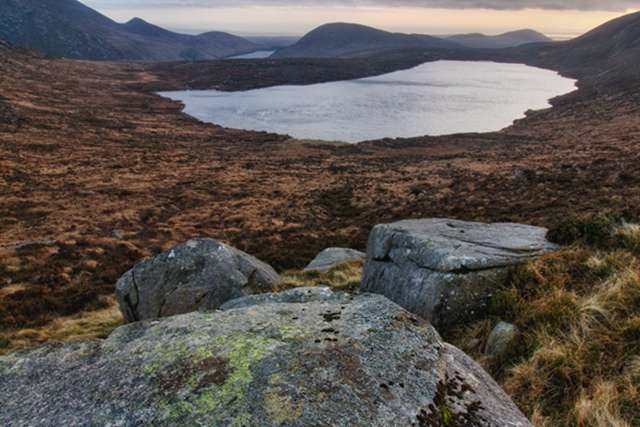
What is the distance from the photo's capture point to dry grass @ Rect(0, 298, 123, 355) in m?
13.2

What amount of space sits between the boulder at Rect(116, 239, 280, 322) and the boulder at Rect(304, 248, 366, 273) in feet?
14.8

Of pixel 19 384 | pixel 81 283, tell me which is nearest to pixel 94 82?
pixel 81 283

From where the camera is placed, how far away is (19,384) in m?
4.86

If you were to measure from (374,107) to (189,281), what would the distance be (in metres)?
117

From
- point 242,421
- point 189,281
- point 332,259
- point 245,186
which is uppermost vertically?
point 242,421

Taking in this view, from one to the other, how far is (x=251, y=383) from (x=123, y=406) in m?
1.29

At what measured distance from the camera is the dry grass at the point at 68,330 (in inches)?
519

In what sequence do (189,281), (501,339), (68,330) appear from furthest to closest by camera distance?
(68,330), (189,281), (501,339)

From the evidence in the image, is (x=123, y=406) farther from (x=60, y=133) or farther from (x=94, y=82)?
(x=94, y=82)

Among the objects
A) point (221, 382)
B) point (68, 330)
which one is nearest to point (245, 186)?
point (68, 330)

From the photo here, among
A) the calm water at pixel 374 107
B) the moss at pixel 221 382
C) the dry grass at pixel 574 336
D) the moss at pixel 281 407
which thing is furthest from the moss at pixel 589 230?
the calm water at pixel 374 107

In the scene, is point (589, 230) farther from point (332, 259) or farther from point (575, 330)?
point (332, 259)

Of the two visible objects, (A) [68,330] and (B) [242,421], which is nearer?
(B) [242,421]

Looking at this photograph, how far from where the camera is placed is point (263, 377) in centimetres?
436
